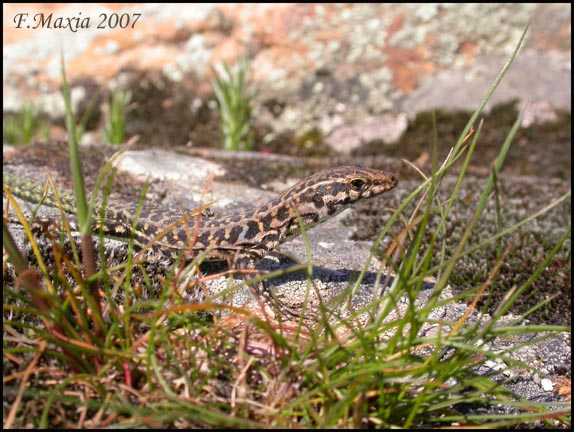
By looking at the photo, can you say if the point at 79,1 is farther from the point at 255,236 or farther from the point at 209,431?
the point at 209,431

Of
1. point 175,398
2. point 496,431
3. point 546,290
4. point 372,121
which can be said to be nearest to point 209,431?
point 175,398

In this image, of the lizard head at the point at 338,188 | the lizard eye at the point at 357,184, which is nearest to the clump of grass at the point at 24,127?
the lizard head at the point at 338,188

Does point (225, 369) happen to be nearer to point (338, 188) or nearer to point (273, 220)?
point (273, 220)

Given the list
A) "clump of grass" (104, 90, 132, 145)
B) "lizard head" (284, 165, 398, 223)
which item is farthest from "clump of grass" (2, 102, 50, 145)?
"lizard head" (284, 165, 398, 223)

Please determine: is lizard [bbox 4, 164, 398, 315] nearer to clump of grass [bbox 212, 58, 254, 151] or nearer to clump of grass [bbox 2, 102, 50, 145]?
clump of grass [bbox 212, 58, 254, 151]

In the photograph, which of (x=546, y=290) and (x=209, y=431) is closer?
(x=209, y=431)

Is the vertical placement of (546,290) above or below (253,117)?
below

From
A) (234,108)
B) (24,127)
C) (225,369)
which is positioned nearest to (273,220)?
(225,369)

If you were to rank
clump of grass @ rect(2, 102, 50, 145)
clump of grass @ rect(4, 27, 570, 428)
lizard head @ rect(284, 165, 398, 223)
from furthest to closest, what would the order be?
clump of grass @ rect(2, 102, 50, 145)
lizard head @ rect(284, 165, 398, 223)
clump of grass @ rect(4, 27, 570, 428)
